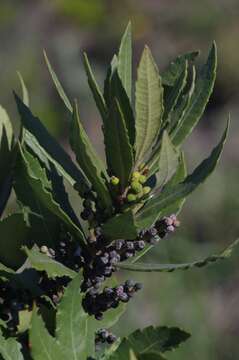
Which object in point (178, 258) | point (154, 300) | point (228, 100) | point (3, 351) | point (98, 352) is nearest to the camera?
point (3, 351)

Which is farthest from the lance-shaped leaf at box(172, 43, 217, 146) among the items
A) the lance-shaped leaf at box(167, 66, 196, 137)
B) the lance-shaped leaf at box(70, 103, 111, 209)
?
the lance-shaped leaf at box(70, 103, 111, 209)

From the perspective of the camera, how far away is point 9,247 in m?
1.37

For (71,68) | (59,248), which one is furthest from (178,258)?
(71,68)

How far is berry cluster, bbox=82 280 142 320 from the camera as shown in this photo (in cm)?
137

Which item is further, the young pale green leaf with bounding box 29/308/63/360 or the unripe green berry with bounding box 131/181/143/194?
the unripe green berry with bounding box 131/181/143/194

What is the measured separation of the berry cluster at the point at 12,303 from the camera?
4.49 feet

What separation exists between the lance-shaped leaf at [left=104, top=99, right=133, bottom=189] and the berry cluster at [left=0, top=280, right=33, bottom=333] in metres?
0.21

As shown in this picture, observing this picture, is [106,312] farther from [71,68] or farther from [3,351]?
[71,68]

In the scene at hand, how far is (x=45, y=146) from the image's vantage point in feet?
4.67

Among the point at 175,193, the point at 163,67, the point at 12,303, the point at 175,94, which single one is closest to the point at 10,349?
the point at 12,303

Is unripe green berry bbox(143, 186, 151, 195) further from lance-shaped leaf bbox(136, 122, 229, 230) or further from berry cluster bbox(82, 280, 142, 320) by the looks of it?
berry cluster bbox(82, 280, 142, 320)

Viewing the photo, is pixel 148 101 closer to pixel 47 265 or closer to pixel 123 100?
pixel 123 100

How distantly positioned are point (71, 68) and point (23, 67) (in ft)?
4.49

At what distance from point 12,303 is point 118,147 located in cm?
28
